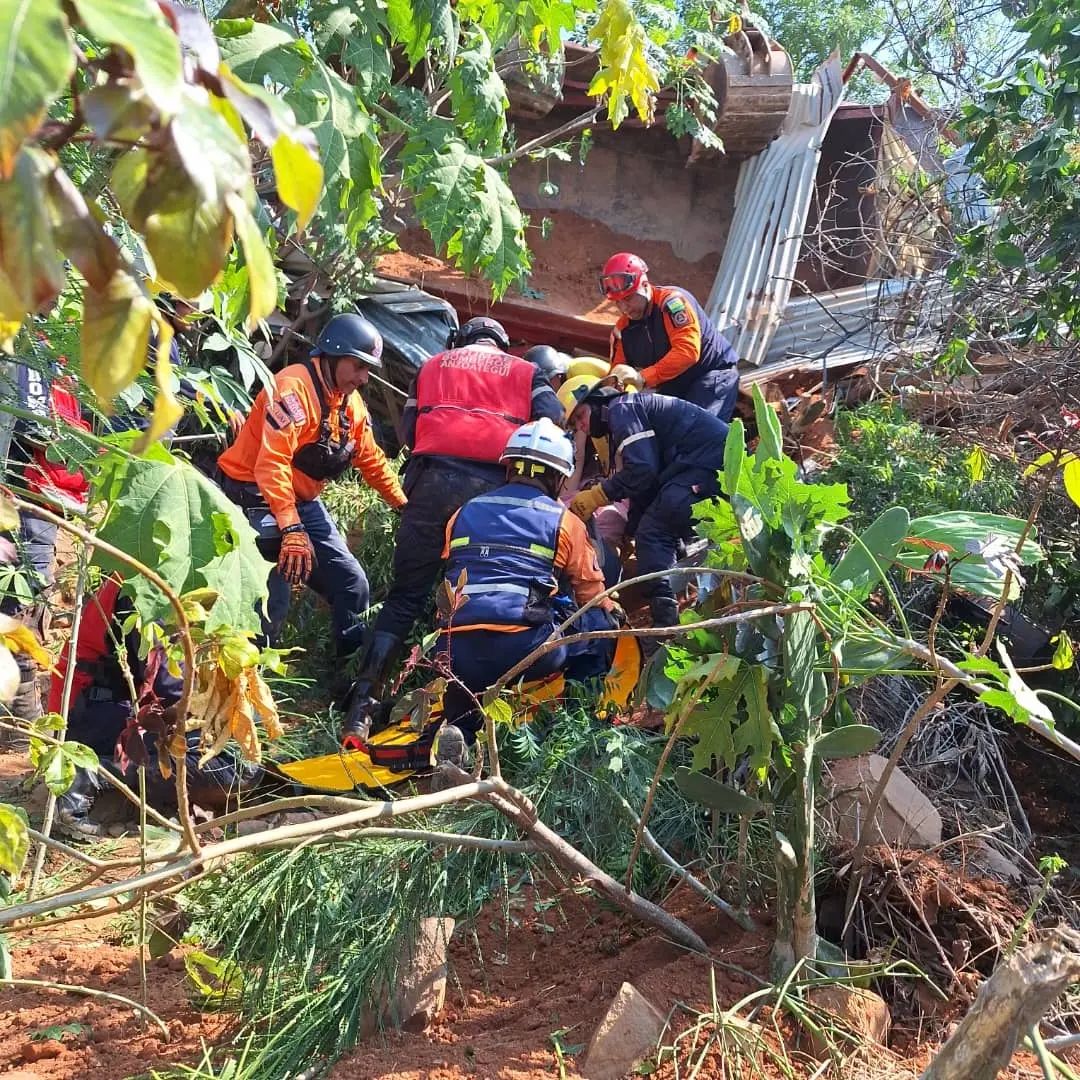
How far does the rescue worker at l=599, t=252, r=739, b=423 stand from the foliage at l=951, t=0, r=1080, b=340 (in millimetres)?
1786

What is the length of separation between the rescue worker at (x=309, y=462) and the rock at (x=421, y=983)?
2.77 meters

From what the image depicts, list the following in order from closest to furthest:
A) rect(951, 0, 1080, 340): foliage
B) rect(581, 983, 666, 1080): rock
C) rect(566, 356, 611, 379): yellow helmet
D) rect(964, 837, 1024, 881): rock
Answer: rect(581, 983, 666, 1080): rock → rect(964, 837, 1024, 881): rock → rect(951, 0, 1080, 340): foliage → rect(566, 356, 611, 379): yellow helmet

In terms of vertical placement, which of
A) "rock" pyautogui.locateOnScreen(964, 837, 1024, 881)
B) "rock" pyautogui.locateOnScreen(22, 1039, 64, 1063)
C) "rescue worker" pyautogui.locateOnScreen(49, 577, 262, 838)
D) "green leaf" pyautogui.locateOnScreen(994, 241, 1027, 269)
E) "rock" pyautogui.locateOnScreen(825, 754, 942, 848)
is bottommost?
"rock" pyautogui.locateOnScreen(22, 1039, 64, 1063)

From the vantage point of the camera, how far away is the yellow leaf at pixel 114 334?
3.14ft

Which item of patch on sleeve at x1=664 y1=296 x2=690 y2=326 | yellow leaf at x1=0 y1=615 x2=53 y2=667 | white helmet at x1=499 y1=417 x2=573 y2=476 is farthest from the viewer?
patch on sleeve at x1=664 y1=296 x2=690 y2=326

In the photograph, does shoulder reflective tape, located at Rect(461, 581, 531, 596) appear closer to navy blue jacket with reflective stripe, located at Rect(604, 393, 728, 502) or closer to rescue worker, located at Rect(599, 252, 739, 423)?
navy blue jacket with reflective stripe, located at Rect(604, 393, 728, 502)

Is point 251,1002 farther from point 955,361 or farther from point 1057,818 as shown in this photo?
point 955,361

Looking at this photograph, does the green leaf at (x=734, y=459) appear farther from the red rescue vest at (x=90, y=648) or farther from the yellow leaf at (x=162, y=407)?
the red rescue vest at (x=90, y=648)

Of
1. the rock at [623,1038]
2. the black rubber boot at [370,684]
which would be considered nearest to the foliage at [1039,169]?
the black rubber boot at [370,684]

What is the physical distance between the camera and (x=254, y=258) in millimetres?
909

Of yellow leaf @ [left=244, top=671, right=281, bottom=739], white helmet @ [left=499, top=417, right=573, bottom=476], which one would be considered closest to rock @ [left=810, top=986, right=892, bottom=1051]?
yellow leaf @ [left=244, top=671, right=281, bottom=739]

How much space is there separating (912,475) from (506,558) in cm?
204

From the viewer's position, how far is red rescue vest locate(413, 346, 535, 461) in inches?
237

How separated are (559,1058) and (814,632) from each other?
114 centimetres
